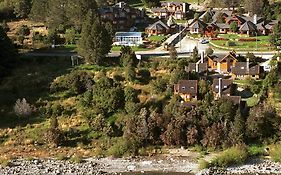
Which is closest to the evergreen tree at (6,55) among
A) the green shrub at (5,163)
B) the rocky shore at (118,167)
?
the green shrub at (5,163)

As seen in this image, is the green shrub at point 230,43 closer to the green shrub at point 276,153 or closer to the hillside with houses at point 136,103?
the hillside with houses at point 136,103

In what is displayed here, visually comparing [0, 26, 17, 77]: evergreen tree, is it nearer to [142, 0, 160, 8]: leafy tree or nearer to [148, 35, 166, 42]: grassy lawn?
[148, 35, 166, 42]: grassy lawn

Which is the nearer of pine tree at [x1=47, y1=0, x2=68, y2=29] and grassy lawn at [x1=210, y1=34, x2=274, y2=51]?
grassy lawn at [x1=210, y1=34, x2=274, y2=51]

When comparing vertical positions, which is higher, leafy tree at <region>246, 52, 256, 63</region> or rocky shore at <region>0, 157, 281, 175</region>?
leafy tree at <region>246, 52, 256, 63</region>

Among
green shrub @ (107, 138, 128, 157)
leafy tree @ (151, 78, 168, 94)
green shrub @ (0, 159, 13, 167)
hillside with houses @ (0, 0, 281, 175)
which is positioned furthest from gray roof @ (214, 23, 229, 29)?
green shrub @ (0, 159, 13, 167)

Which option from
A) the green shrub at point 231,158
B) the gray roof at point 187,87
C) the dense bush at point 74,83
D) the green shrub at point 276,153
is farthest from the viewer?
the dense bush at point 74,83

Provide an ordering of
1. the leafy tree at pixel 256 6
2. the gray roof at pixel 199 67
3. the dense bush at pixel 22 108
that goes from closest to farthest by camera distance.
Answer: the dense bush at pixel 22 108 → the gray roof at pixel 199 67 → the leafy tree at pixel 256 6
